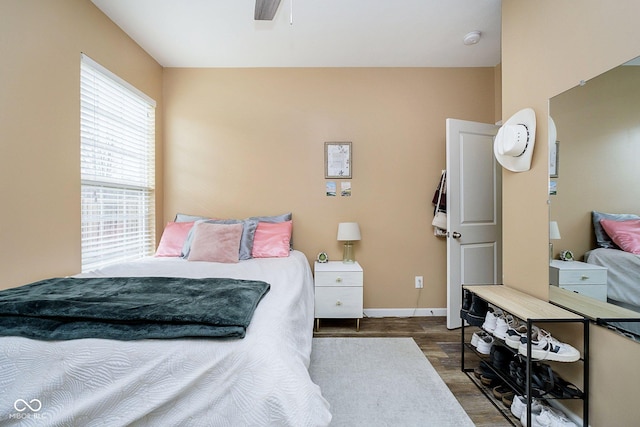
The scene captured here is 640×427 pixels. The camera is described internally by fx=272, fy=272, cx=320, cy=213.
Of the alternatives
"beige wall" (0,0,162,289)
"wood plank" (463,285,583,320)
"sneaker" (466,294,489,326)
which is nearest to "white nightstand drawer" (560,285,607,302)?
"wood plank" (463,285,583,320)

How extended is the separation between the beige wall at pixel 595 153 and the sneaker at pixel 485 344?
75 cm

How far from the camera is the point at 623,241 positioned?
4.02 ft

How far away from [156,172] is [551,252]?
3.40 meters

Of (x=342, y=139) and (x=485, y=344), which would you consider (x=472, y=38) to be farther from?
(x=485, y=344)

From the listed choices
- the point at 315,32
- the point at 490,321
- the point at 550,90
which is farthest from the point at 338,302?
the point at 315,32

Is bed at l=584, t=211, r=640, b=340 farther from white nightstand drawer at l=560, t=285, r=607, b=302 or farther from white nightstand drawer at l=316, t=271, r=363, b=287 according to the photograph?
white nightstand drawer at l=316, t=271, r=363, b=287

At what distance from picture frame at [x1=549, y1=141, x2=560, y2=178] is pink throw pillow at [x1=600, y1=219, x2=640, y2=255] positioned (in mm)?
361

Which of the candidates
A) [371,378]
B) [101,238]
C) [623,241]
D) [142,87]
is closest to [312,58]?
[142,87]

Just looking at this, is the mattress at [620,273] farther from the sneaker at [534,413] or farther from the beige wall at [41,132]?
the beige wall at [41,132]

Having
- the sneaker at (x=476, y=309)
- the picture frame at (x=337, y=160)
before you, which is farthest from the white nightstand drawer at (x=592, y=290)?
the picture frame at (x=337, y=160)

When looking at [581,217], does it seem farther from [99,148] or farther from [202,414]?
[99,148]

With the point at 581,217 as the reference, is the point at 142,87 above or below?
above

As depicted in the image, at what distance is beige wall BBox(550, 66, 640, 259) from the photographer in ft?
3.87

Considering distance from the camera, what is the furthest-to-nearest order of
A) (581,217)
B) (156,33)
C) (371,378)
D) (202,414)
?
(156,33)
(371,378)
(581,217)
(202,414)
